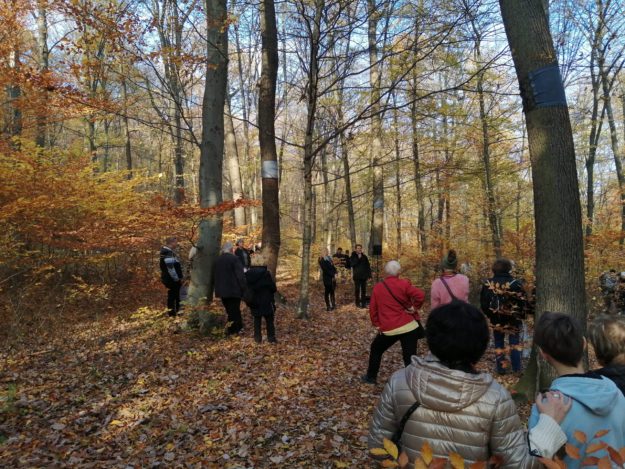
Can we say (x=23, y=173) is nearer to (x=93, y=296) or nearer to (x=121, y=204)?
(x=121, y=204)

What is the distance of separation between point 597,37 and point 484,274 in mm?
10282

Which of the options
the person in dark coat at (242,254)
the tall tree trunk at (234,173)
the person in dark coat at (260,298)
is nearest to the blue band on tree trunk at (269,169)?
the person in dark coat at (242,254)

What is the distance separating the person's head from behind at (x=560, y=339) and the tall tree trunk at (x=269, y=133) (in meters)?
7.26

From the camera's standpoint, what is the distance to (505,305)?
5.84 m

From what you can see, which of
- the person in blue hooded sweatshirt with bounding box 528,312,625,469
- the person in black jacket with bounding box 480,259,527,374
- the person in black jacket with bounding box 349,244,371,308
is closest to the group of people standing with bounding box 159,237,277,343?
the person in black jacket with bounding box 480,259,527,374

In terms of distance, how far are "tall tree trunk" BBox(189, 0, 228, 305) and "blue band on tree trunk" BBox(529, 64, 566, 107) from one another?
5876 mm

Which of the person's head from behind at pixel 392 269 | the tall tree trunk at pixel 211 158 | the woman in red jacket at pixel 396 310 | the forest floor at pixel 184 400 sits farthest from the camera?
the tall tree trunk at pixel 211 158

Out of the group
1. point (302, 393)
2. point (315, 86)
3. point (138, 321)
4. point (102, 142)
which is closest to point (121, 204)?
point (138, 321)

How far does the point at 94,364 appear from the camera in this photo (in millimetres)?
6293

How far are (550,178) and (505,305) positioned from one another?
237 cm

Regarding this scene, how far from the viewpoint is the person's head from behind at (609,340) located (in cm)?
216

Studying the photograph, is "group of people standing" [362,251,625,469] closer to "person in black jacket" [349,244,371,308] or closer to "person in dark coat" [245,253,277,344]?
"person in dark coat" [245,253,277,344]

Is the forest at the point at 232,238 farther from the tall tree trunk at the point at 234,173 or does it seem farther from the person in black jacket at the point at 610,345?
the person in black jacket at the point at 610,345

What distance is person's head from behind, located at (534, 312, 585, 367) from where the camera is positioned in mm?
1957
